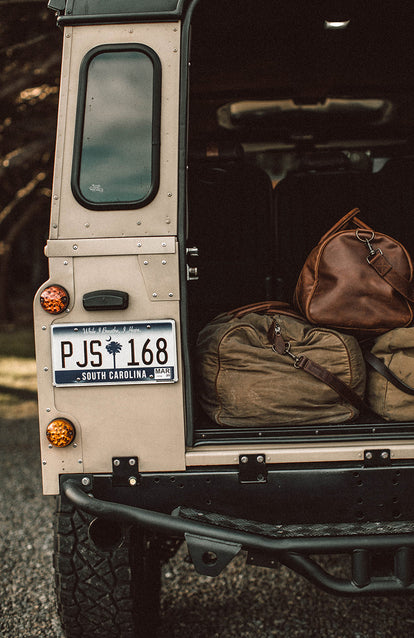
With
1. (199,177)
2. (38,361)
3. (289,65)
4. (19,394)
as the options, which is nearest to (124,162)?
(38,361)

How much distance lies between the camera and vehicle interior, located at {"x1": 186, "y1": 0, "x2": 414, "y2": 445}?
350 cm

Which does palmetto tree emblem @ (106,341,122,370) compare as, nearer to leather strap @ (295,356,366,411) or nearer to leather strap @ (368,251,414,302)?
leather strap @ (295,356,366,411)

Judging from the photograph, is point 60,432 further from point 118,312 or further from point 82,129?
point 82,129

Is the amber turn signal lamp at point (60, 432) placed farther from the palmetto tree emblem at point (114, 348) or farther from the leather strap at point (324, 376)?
the leather strap at point (324, 376)

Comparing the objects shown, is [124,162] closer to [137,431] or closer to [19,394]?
[137,431]

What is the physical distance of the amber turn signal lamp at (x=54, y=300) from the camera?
2.09 m

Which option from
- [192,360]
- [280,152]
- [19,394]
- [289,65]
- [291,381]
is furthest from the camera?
[19,394]

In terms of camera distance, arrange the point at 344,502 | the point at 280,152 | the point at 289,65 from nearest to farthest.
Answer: the point at 344,502
the point at 289,65
the point at 280,152

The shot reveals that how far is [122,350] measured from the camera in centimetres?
210

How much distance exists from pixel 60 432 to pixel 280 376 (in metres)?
0.76

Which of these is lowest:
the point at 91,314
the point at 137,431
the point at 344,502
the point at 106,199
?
the point at 344,502

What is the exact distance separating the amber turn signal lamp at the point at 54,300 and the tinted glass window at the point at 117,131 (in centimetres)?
31

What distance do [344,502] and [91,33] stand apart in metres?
1.76

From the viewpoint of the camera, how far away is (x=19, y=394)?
776 centimetres
